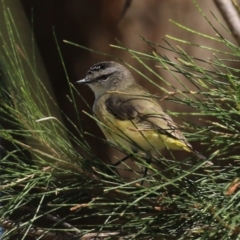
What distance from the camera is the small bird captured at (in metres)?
2.41

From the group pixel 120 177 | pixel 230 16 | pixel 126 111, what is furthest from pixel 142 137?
pixel 230 16

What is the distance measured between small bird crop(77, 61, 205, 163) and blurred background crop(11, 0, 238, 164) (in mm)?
89

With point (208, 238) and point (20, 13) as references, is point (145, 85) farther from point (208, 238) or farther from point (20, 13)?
point (208, 238)

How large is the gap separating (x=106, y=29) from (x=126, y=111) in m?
0.55

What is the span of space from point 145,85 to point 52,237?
→ 50.5 inches

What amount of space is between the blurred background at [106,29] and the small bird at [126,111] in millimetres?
89

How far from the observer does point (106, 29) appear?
10.0ft

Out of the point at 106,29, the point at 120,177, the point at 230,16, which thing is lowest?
the point at 120,177

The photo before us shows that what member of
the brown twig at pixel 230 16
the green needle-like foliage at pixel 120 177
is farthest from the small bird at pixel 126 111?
the brown twig at pixel 230 16

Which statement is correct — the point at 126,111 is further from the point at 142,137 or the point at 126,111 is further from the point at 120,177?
the point at 120,177

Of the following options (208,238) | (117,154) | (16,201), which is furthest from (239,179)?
(117,154)

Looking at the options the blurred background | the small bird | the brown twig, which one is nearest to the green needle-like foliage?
the brown twig

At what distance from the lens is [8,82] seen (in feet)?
6.45

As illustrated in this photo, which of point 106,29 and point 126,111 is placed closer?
point 126,111
